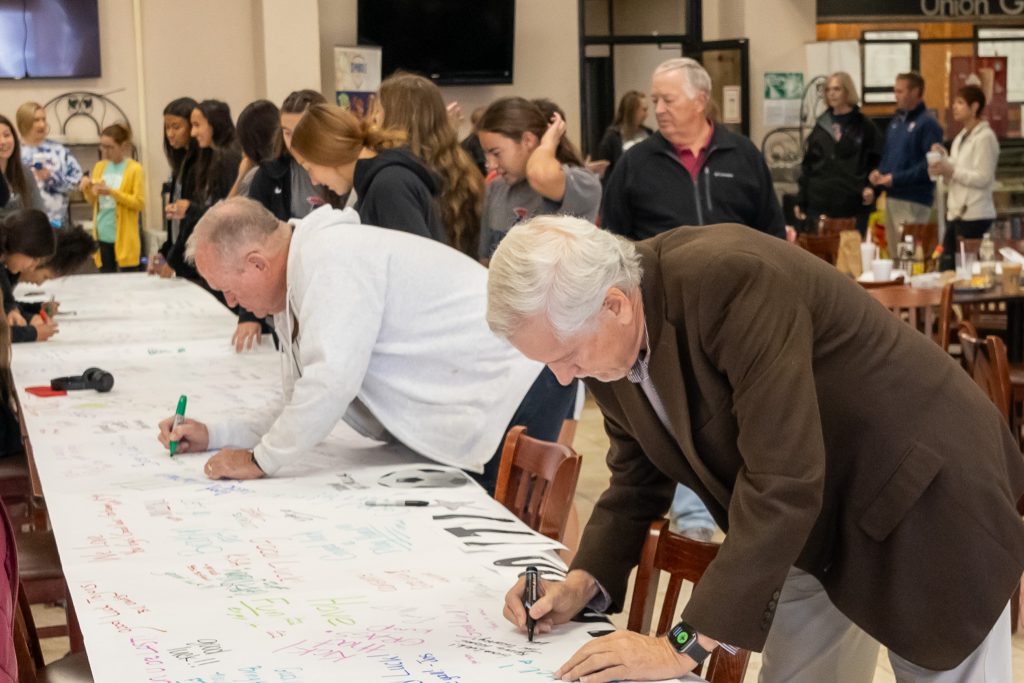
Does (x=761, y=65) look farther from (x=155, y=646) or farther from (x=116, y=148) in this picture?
(x=155, y=646)

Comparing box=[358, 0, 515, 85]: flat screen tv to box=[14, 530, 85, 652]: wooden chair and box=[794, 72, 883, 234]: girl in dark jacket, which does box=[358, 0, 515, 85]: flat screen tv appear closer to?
box=[794, 72, 883, 234]: girl in dark jacket

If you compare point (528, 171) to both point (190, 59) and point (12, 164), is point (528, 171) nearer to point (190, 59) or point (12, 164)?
point (12, 164)

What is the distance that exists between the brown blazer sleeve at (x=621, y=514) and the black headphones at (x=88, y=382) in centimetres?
227

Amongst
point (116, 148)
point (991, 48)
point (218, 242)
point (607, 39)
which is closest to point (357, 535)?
point (218, 242)

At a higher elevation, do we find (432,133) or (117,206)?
(432,133)

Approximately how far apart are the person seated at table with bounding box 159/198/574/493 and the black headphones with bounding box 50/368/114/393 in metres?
0.93

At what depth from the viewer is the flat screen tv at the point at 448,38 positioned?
11227mm

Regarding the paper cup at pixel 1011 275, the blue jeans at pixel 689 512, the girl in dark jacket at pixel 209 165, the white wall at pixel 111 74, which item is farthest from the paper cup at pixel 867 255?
the white wall at pixel 111 74

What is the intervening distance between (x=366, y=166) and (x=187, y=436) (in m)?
1.00

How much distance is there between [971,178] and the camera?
28.4 ft

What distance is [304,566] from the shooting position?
227cm

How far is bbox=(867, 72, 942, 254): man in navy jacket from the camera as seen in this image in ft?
30.6

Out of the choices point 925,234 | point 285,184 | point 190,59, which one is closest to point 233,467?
point 285,184

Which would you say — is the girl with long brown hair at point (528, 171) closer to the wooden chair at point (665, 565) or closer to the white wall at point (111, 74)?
the wooden chair at point (665, 565)
